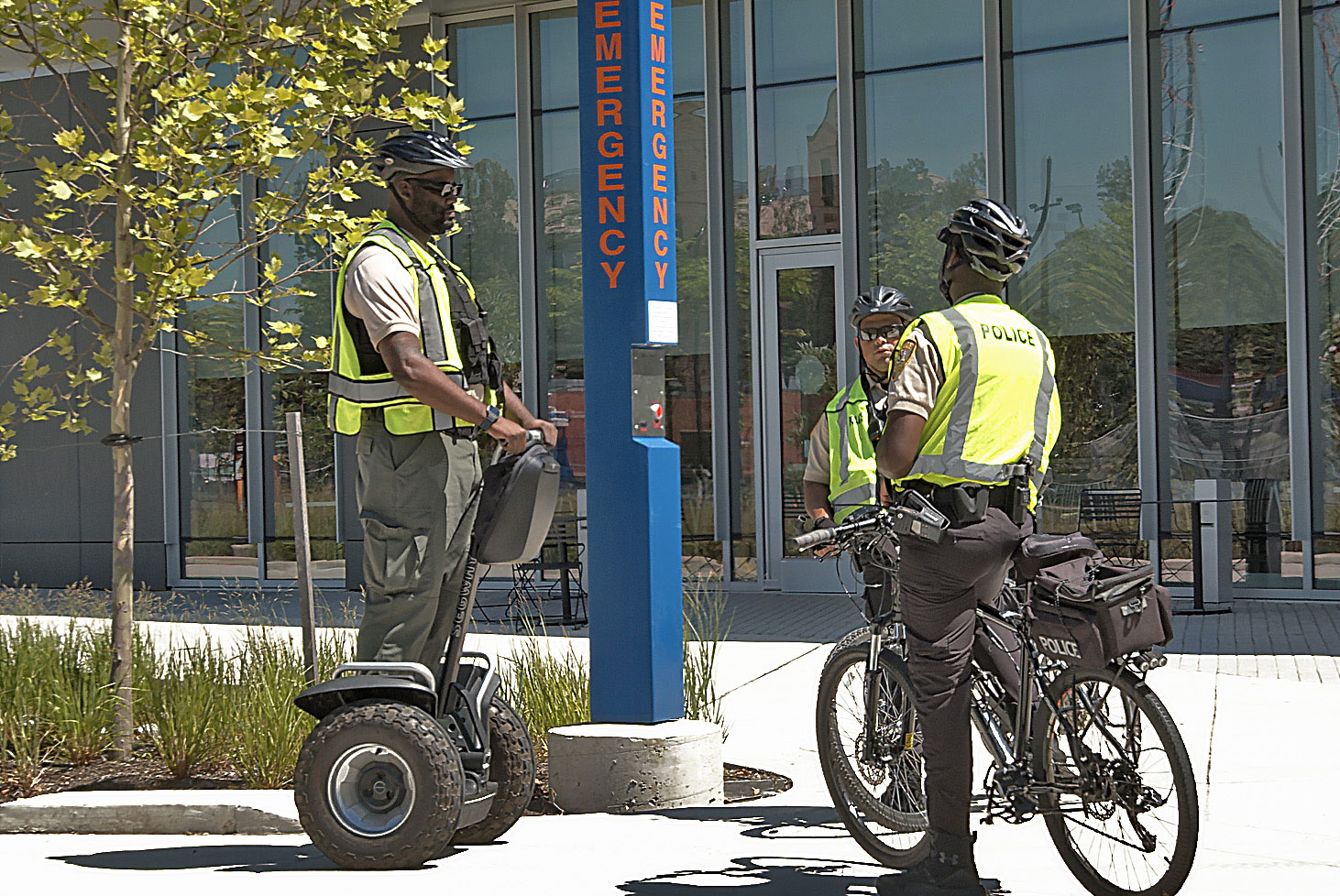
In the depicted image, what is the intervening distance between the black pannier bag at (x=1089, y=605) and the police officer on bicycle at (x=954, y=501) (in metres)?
0.16

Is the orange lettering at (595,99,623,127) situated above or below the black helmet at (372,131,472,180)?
above

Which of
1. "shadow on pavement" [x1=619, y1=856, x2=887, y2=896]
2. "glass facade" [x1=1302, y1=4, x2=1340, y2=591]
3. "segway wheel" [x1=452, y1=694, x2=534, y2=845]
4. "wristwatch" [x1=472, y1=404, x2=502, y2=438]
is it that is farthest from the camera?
"glass facade" [x1=1302, y1=4, x2=1340, y2=591]

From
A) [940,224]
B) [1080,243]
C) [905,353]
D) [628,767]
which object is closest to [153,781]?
[628,767]

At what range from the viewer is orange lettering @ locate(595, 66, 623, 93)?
582cm

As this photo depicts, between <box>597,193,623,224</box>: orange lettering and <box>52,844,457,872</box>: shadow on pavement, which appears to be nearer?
<box>52,844,457,872</box>: shadow on pavement

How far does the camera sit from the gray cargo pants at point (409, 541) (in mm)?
4844

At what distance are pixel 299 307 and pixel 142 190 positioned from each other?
10153 mm

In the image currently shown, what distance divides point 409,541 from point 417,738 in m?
0.61

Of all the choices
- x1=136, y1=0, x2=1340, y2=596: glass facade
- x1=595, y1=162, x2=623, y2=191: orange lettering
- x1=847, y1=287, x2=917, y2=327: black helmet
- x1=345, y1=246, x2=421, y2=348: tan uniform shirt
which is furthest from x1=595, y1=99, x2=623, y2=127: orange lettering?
x1=136, y1=0, x2=1340, y2=596: glass facade

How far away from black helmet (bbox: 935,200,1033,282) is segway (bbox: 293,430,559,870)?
1.44m

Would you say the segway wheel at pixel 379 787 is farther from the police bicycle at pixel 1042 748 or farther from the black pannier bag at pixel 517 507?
the police bicycle at pixel 1042 748

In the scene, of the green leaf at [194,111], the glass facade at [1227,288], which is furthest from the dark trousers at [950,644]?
the glass facade at [1227,288]

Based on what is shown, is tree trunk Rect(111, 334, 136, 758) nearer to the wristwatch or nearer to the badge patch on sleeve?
the wristwatch

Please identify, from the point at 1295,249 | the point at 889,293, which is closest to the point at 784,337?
the point at 1295,249
